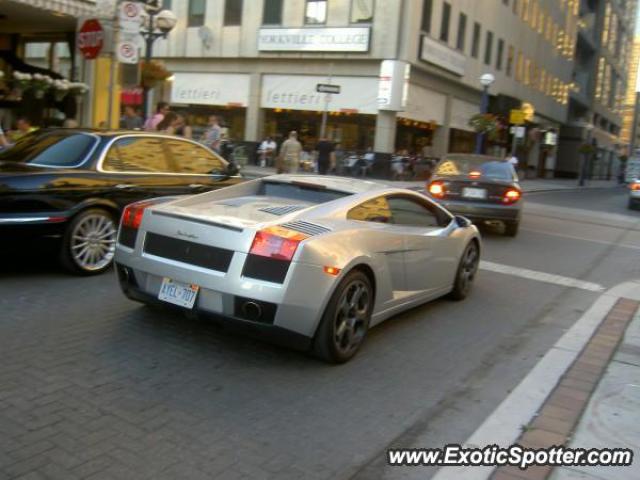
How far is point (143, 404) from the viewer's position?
3.78 m

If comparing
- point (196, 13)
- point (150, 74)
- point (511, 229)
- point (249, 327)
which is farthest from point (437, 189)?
point (196, 13)

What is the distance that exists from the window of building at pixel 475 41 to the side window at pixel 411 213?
31015 millimetres

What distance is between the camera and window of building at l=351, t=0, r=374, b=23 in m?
27.7

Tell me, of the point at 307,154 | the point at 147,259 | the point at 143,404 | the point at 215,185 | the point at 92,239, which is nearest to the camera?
the point at 143,404

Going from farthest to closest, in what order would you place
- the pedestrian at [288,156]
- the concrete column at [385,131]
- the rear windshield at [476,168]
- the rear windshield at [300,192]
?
the concrete column at [385,131] → the pedestrian at [288,156] → the rear windshield at [476,168] → the rear windshield at [300,192]

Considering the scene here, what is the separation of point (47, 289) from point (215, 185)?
2.63 m

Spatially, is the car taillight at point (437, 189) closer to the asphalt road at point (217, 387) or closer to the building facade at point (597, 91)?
the asphalt road at point (217, 387)

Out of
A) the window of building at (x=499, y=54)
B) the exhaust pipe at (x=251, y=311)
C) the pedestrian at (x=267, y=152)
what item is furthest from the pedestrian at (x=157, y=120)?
the window of building at (x=499, y=54)

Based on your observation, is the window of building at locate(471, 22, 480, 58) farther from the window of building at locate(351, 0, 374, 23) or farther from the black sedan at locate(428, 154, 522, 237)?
the black sedan at locate(428, 154, 522, 237)

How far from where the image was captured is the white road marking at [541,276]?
8.45m

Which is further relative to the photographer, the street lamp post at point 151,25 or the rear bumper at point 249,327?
the street lamp post at point 151,25

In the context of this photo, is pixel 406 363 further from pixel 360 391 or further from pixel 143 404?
pixel 143 404

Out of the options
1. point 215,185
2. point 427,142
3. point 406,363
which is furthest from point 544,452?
point 427,142

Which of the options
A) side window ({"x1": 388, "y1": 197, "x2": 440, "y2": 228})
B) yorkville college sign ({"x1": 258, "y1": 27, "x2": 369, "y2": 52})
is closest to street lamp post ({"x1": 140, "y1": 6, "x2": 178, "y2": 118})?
side window ({"x1": 388, "y1": 197, "x2": 440, "y2": 228})
